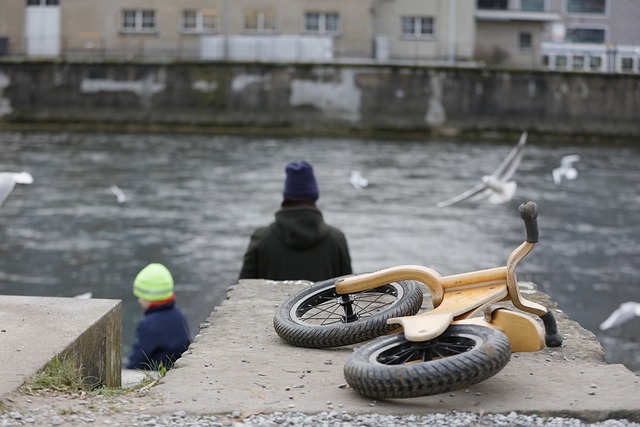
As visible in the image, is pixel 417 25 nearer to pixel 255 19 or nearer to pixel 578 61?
pixel 255 19

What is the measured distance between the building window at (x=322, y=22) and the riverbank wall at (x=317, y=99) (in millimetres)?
7747

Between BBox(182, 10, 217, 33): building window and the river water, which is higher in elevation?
BBox(182, 10, 217, 33): building window

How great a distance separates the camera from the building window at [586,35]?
6347 centimetres

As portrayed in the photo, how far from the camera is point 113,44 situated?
161 ft

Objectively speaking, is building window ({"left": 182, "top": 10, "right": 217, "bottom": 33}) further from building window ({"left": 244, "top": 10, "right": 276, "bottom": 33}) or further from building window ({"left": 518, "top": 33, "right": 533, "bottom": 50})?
building window ({"left": 518, "top": 33, "right": 533, "bottom": 50})

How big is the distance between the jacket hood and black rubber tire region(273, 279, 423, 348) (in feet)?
4.53

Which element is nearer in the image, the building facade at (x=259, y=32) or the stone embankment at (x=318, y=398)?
the stone embankment at (x=318, y=398)

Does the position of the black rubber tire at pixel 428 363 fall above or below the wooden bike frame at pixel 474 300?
below

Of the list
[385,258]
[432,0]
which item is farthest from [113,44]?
[385,258]

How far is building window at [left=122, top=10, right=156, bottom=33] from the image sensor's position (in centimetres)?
4962

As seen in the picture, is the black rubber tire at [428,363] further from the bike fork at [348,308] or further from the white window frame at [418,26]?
the white window frame at [418,26]

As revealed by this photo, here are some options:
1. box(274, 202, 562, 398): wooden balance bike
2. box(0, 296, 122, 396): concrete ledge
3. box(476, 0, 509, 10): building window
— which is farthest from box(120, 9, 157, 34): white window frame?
box(274, 202, 562, 398): wooden balance bike

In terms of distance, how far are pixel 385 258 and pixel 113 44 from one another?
1361 inches

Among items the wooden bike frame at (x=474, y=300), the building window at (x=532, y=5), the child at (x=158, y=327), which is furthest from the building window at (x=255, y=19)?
the wooden bike frame at (x=474, y=300)
